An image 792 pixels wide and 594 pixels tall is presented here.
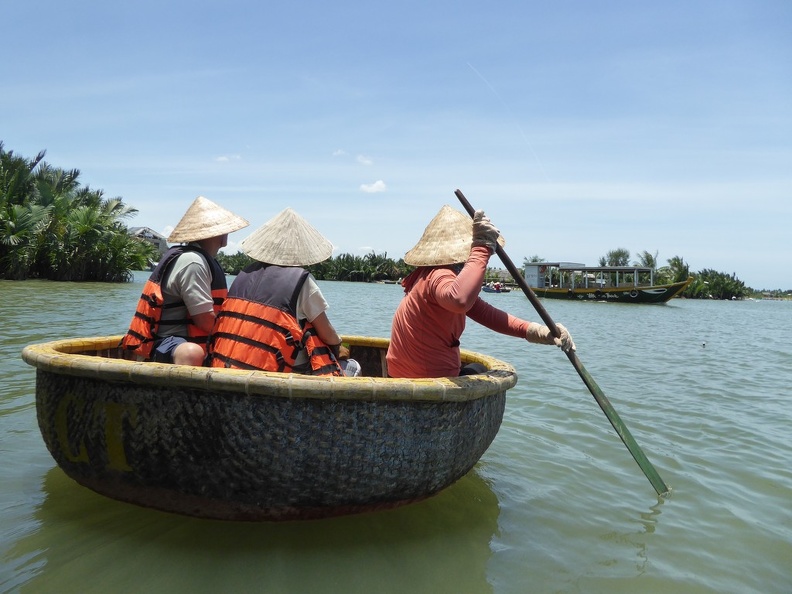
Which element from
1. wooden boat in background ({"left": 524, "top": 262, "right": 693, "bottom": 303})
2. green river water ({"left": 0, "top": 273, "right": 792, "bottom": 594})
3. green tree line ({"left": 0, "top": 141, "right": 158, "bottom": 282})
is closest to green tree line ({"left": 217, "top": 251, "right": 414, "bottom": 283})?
wooden boat in background ({"left": 524, "top": 262, "right": 693, "bottom": 303})

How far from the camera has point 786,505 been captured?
10.8 feet

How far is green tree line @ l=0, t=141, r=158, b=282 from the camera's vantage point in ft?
70.3

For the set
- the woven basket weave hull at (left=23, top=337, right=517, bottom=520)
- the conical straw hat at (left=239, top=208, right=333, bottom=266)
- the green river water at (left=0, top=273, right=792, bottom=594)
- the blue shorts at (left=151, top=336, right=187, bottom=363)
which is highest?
the conical straw hat at (left=239, top=208, right=333, bottom=266)

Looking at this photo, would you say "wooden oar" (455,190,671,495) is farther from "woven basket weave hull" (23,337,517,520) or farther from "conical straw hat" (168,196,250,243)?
"conical straw hat" (168,196,250,243)

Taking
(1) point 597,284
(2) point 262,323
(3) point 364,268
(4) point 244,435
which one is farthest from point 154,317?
(3) point 364,268

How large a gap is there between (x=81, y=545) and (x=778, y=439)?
4.63 meters

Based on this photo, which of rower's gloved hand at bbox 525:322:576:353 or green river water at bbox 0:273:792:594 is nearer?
green river water at bbox 0:273:792:594

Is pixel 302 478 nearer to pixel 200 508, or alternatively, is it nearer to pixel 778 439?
pixel 200 508

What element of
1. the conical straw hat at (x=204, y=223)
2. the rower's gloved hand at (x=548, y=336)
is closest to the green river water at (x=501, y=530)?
the rower's gloved hand at (x=548, y=336)

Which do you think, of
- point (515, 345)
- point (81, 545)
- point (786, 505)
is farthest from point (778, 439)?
point (515, 345)

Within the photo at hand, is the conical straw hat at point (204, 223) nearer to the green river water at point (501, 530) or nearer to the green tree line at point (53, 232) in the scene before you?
the green river water at point (501, 530)

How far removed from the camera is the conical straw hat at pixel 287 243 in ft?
8.57

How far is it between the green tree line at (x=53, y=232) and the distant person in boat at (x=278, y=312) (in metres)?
21.8

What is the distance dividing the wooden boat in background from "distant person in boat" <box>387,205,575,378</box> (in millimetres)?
30487
